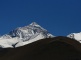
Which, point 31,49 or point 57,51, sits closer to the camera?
point 57,51

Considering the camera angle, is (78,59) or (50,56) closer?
(78,59)

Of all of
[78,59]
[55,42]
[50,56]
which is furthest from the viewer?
[55,42]

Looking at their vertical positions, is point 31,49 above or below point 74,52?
above

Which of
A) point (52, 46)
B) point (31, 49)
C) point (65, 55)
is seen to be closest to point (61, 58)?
point (65, 55)

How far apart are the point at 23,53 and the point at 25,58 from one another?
2799mm

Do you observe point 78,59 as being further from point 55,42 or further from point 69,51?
point 55,42

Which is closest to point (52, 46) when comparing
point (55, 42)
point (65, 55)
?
point (55, 42)

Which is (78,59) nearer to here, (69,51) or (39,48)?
(69,51)

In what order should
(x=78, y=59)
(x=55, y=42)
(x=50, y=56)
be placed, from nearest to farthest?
1. (x=78, y=59)
2. (x=50, y=56)
3. (x=55, y=42)

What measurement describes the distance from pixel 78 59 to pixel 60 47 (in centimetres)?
484

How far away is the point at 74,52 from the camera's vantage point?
4416 cm

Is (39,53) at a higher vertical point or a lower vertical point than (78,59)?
higher

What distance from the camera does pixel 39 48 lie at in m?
49.0

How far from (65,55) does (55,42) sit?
450 cm
